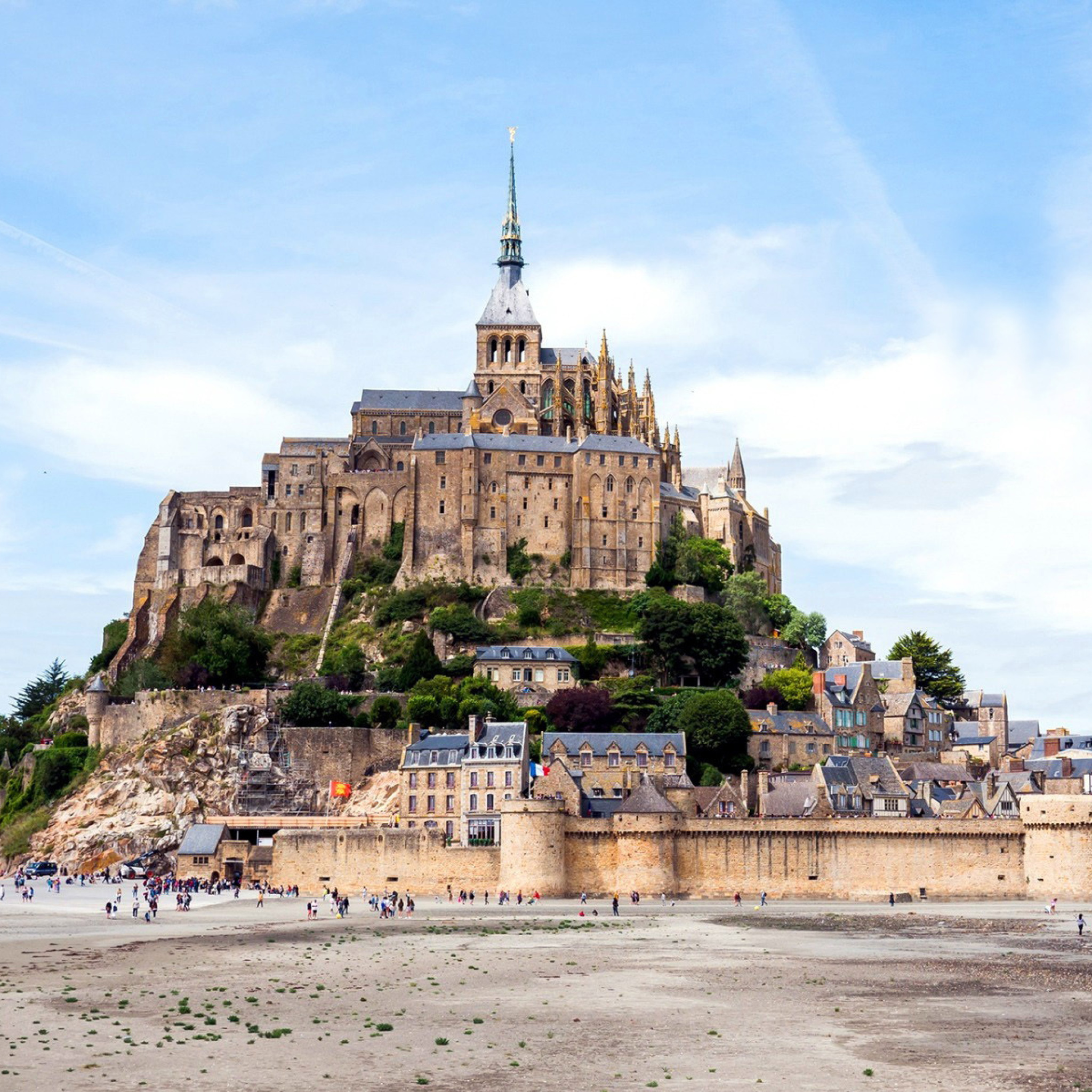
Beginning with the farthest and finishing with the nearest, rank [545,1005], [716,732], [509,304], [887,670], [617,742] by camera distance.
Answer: [509,304] → [887,670] → [716,732] → [617,742] → [545,1005]

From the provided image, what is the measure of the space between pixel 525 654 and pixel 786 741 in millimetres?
15756

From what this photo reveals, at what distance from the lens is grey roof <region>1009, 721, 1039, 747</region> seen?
10738 centimetres

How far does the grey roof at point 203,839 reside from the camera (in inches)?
2965

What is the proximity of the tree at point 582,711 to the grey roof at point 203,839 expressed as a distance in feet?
62.6

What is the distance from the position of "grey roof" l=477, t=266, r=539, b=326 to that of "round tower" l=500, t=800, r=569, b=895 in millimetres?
56509

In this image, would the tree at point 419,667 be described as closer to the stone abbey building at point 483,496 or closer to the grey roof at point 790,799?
the stone abbey building at point 483,496

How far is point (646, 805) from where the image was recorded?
69.2m

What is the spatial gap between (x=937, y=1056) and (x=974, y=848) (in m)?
40.2

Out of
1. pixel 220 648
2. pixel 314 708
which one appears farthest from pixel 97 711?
pixel 314 708

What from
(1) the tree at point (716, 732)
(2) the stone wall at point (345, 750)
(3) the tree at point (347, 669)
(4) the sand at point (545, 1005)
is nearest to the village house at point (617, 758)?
(1) the tree at point (716, 732)

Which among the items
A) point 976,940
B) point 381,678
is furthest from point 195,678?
point 976,940

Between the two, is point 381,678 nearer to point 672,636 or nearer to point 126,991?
point 672,636

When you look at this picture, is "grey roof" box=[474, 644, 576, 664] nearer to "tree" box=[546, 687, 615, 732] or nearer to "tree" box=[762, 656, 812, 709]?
"tree" box=[546, 687, 615, 732]

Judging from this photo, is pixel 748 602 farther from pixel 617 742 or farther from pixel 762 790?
pixel 762 790
